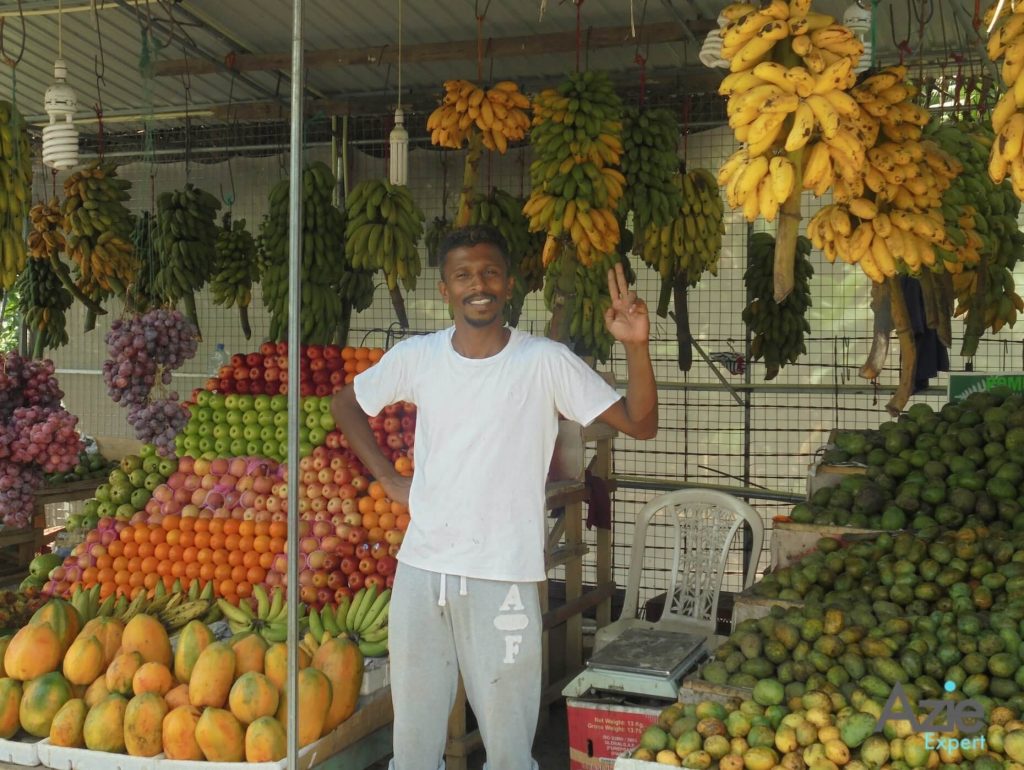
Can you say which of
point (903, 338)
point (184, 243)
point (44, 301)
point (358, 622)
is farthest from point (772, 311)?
point (44, 301)

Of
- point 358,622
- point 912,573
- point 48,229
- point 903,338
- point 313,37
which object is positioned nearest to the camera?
point 912,573

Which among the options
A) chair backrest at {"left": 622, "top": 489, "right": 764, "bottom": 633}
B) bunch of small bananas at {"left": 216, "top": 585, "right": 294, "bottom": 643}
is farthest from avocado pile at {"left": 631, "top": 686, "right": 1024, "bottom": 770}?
chair backrest at {"left": 622, "top": 489, "right": 764, "bottom": 633}

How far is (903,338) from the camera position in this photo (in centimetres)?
338

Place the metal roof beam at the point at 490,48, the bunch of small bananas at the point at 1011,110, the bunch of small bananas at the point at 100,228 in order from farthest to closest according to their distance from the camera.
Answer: the bunch of small bananas at the point at 100,228
the metal roof beam at the point at 490,48
the bunch of small bananas at the point at 1011,110

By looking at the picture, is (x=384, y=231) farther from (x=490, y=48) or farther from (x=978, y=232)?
(x=978, y=232)

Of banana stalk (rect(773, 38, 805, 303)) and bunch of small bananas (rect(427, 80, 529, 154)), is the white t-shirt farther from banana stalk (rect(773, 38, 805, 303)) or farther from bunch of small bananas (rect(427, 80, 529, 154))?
bunch of small bananas (rect(427, 80, 529, 154))

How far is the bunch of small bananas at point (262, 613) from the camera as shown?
3686 mm

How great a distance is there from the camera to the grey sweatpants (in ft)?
8.63

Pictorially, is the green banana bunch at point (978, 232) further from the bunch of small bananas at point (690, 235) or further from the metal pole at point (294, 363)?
the metal pole at point (294, 363)

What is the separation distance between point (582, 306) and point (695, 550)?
1.20 metres

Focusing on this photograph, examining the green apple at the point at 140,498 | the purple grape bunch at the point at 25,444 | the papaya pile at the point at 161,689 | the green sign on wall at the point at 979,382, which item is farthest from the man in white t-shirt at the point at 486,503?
the green sign on wall at the point at 979,382

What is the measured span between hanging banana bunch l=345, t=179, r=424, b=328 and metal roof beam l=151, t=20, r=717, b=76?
2.35 feet

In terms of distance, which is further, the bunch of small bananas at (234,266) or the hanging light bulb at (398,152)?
the bunch of small bananas at (234,266)

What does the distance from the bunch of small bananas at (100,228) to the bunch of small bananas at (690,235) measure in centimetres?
277
